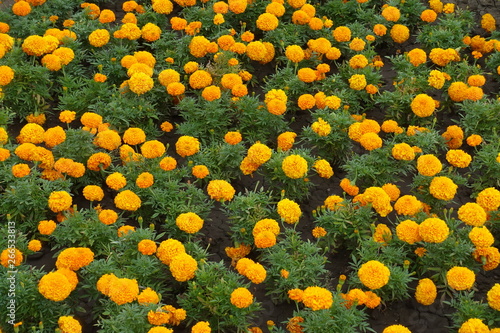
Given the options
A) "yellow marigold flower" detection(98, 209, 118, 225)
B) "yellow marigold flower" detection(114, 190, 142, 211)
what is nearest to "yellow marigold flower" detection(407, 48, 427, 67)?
"yellow marigold flower" detection(114, 190, 142, 211)

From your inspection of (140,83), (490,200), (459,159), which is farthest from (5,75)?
(490,200)

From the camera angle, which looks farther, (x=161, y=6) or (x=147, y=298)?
(x=161, y=6)

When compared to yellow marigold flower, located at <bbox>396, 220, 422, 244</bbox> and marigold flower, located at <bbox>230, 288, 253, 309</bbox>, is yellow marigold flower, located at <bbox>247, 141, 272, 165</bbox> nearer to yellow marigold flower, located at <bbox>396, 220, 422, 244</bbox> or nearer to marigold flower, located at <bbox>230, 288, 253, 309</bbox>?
yellow marigold flower, located at <bbox>396, 220, 422, 244</bbox>

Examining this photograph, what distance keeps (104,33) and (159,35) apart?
0.57m

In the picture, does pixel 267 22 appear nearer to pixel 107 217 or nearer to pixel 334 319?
pixel 107 217

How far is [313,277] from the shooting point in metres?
4.58

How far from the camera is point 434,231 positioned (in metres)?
4.43

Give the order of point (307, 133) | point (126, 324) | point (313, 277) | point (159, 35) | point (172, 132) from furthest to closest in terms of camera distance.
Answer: point (159, 35), point (172, 132), point (307, 133), point (313, 277), point (126, 324)

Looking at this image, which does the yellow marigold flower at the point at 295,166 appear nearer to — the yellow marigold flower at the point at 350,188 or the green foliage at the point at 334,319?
the yellow marigold flower at the point at 350,188

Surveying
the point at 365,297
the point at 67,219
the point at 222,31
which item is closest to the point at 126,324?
the point at 67,219

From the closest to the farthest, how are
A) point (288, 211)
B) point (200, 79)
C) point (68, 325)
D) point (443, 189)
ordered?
point (68, 325)
point (288, 211)
point (443, 189)
point (200, 79)

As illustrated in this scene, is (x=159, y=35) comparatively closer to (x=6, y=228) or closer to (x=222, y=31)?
(x=222, y=31)

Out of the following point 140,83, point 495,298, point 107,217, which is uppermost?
point 140,83

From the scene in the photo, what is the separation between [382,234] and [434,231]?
49 cm
